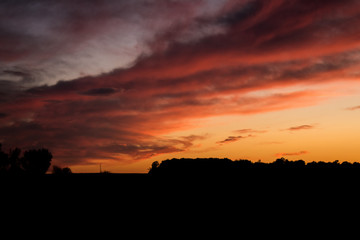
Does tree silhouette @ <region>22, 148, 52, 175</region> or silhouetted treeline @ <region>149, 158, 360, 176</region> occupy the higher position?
tree silhouette @ <region>22, 148, 52, 175</region>

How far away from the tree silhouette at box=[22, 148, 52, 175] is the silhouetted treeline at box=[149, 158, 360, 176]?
40397mm

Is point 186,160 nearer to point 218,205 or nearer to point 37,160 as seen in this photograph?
point 218,205

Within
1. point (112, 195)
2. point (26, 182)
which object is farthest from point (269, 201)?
point (26, 182)

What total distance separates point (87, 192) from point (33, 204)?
5.86ft

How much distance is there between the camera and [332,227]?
13703 mm

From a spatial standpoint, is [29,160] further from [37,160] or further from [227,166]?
[227,166]

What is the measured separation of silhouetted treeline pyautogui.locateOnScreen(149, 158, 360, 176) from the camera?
703 inches

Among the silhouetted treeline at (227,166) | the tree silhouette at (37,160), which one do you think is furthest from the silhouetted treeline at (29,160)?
the silhouetted treeline at (227,166)

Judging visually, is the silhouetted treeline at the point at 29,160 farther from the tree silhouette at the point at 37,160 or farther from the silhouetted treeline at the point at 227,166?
the silhouetted treeline at the point at 227,166

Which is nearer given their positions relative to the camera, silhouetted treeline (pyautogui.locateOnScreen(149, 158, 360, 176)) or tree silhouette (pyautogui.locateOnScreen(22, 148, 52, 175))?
silhouetted treeline (pyautogui.locateOnScreen(149, 158, 360, 176))

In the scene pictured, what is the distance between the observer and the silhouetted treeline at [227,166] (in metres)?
17.8

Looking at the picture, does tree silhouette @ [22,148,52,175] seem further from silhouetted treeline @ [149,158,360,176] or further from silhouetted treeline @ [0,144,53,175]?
silhouetted treeline @ [149,158,360,176]

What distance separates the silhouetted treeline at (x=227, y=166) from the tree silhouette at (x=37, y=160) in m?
Answer: 40.4

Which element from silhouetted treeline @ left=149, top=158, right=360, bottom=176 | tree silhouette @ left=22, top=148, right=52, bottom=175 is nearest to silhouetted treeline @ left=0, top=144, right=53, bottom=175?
tree silhouette @ left=22, top=148, right=52, bottom=175
